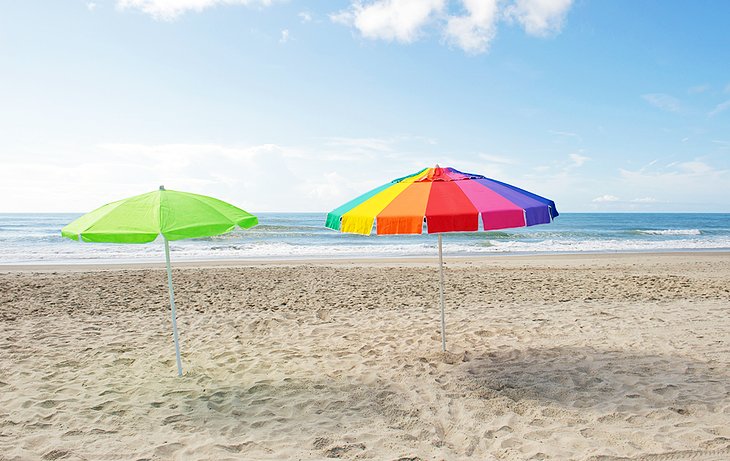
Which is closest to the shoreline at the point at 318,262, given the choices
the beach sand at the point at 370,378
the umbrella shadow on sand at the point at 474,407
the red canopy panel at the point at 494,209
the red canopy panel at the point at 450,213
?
the beach sand at the point at 370,378

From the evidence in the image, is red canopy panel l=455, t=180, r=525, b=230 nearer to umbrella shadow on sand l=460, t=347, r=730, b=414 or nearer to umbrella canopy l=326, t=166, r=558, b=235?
umbrella canopy l=326, t=166, r=558, b=235

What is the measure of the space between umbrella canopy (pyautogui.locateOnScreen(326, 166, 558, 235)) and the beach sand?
166cm

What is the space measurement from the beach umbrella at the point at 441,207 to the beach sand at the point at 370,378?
5.41ft

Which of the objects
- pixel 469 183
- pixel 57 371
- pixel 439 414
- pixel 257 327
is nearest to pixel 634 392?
pixel 439 414

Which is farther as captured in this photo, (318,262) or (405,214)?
(318,262)

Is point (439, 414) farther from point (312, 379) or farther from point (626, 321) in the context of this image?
point (626, 321)

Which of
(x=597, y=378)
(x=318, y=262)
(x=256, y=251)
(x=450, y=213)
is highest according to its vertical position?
(x=450, y=213)

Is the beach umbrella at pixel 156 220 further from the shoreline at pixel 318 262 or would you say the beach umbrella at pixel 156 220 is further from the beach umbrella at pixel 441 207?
the shoreline at pixel 318 262

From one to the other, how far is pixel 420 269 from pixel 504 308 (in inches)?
235

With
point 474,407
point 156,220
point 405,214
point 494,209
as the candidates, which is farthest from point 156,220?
point 474,407

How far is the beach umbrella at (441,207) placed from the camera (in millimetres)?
3400

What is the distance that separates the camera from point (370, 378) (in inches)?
183

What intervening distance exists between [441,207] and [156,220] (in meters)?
2.37

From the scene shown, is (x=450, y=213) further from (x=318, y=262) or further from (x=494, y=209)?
(x=318, y=262)
